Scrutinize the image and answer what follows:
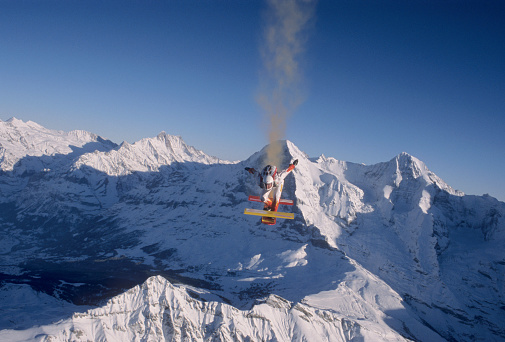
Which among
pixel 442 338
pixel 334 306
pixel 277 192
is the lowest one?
pixel 442 338

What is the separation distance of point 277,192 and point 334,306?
514ft

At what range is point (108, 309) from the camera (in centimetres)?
15800

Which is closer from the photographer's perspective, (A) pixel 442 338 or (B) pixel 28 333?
(B) pixel 28 333

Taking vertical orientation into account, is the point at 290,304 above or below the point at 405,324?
above

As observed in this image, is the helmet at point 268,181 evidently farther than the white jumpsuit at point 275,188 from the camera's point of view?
No

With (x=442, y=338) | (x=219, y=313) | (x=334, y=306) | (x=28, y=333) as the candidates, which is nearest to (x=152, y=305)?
(x=219, y=313)

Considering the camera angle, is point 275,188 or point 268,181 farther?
point 275,188

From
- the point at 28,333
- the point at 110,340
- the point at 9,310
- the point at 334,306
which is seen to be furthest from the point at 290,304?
the point at 9,310

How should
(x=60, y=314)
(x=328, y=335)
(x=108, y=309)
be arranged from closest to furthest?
(x=108, y=309) → (x=328, y=335) → (x=60, y=314)

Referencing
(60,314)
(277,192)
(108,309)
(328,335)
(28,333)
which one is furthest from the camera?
(60,314)

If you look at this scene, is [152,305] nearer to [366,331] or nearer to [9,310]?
[9,310]

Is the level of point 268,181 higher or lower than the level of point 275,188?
higher

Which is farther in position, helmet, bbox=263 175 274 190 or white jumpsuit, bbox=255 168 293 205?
white jumpsuit, bbox=255 168 293 205

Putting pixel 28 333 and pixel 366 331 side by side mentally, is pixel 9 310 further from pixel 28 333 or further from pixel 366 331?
pixel 366 331
